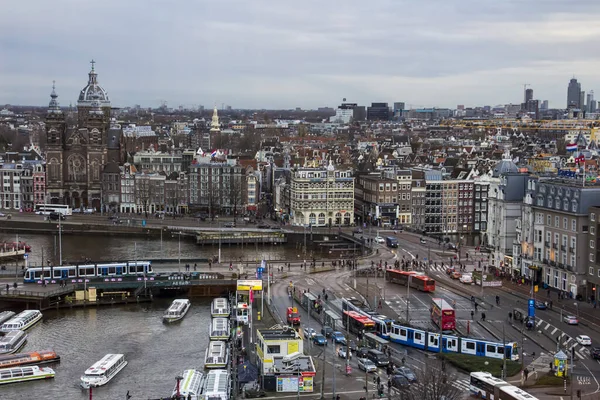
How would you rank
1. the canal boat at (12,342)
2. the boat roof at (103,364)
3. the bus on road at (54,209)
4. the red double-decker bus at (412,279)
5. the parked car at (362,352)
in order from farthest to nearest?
the bus on road at (54,209) < the red double-decker bus at (412,279) < the canal boat at (12,342) < the parked car at (362,352) < the boat roof at (103,364)

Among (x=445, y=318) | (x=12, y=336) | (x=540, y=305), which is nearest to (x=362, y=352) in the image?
(x=445, y=318)

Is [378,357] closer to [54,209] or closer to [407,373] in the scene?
[407,373]

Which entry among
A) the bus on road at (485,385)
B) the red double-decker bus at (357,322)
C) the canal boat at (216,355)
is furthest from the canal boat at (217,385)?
the bus on road at (485,385)

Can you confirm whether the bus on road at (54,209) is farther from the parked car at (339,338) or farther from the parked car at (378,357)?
the parked car at (378,357)

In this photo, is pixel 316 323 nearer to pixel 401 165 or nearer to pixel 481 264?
pixel 481 264

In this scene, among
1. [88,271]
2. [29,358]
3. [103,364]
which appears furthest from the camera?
[88,271]
